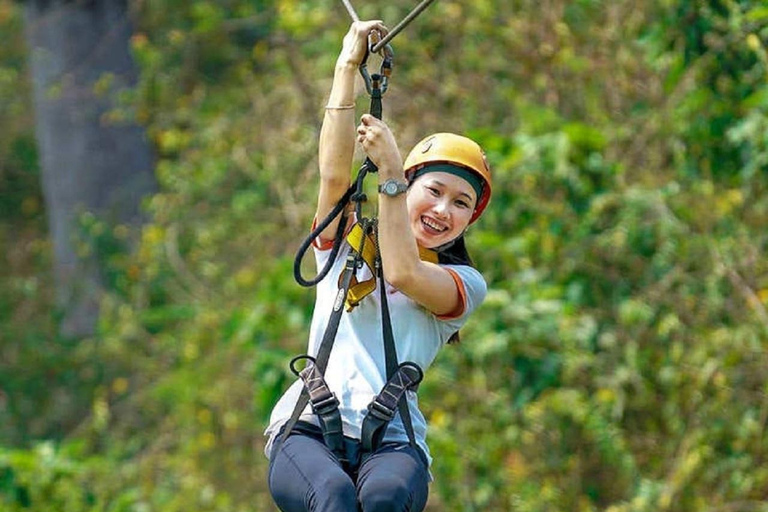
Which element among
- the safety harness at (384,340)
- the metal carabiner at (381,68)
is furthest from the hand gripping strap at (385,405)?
the metal carabiner at (381,68)

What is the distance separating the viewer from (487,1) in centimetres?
918

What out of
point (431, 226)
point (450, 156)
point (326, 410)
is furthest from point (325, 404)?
point (450, 156)

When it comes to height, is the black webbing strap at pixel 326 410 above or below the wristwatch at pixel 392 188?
below

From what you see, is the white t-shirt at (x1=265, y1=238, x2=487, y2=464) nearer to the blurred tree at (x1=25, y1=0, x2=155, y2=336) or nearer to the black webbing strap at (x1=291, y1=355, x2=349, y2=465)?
the black webbing strap at (x1=291, y1=355, x2=349, y2=465)

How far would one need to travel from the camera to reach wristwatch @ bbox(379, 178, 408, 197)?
392cm

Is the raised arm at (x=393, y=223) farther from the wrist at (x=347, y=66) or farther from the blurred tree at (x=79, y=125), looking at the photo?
the blurred tree at (x=79, y=125)

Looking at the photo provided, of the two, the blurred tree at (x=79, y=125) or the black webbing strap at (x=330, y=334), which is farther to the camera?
the blurred tree at (x=79, y=125)

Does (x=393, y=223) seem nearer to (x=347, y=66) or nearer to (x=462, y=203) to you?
(x=462, y=203)

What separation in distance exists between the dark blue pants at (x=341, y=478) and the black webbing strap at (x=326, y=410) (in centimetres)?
2

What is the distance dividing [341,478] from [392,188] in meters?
0.70

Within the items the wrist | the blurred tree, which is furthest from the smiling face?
the blurred tree

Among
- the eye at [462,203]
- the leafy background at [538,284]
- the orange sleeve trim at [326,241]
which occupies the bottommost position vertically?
the orange sleeve trim at [326,241]

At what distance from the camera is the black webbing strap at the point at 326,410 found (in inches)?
158

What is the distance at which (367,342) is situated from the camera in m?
4.11
